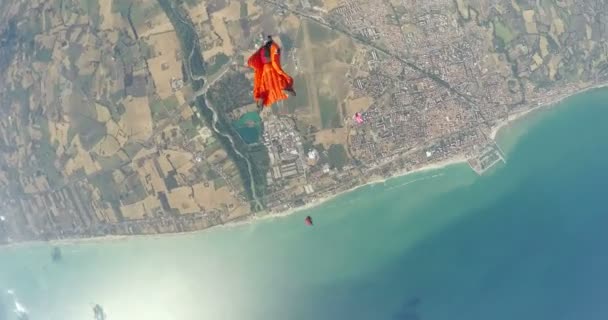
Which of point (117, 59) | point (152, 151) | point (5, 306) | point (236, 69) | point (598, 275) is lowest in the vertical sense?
point (598, 275)

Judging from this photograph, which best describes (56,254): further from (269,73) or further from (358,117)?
(269,73)

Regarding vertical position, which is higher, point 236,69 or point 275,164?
point 236,69

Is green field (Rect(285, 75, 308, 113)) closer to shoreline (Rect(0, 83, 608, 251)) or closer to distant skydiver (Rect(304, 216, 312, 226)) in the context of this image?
shoreline (Rect(0, 83, 608, 251))

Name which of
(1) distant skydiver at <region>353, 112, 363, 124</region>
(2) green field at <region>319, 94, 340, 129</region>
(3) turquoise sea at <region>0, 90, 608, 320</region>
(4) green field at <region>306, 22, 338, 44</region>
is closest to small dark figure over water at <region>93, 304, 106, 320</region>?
(3) turquoise sea at <region>0, 90, 608, 320</region>

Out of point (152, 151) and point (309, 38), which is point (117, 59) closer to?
point (152, 151)

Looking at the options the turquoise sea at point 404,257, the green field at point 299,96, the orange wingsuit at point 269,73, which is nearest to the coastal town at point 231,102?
the green field at point 299,96

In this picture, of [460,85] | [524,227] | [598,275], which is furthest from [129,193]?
[598,275]
